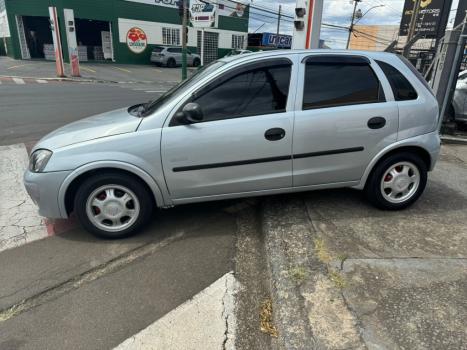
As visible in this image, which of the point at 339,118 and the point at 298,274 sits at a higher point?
the point at 339,118

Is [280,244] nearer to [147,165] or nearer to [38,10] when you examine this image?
[147,165]

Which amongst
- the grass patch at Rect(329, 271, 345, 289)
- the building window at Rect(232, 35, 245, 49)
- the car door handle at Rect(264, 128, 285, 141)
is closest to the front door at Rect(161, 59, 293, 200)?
the car door handle at Rect(264, 128, 285, 141)

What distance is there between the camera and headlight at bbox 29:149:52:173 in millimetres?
3431

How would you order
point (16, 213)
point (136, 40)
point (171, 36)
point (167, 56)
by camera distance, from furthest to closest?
1. point (171, 36)
2. point (136, 40)
3. point (167, 56)
4. point (16, 213)

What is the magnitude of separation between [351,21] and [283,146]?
4503 centimetres

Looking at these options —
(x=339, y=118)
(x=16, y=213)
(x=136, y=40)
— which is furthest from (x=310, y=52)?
(x=136, y=40)

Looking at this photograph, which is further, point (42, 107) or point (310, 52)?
point (42, 107)

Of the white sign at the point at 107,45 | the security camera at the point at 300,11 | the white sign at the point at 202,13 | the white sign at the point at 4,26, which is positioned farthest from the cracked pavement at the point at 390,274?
the white sign at the point at 4,26

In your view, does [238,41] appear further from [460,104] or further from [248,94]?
[248,94]

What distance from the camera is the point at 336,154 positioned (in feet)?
12.5

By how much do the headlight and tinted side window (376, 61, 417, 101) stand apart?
3429 mm

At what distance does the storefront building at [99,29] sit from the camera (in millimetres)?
28906

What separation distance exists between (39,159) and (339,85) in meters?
3.02

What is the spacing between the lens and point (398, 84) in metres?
3.91
